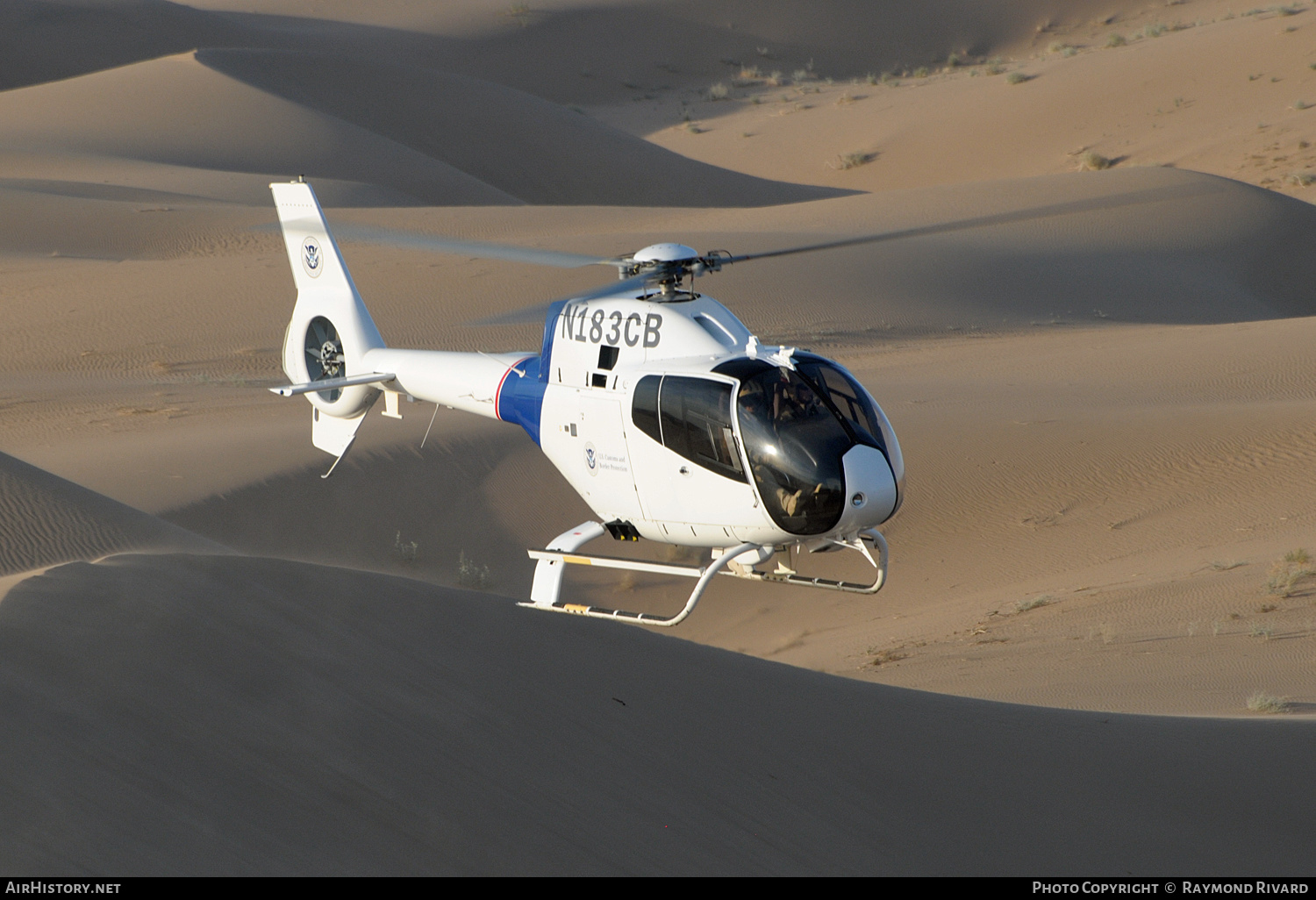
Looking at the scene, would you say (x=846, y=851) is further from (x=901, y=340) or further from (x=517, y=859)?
(x=901, y=340)

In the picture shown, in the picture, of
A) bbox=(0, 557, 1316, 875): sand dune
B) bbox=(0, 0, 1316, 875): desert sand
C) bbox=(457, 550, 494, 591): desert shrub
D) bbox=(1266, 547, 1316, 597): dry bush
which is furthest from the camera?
bbox=(457, 550, 494, 591): desert shrub

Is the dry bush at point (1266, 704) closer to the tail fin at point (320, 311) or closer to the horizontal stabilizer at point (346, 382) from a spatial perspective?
the horizontal stabilizer at point (346, 382)

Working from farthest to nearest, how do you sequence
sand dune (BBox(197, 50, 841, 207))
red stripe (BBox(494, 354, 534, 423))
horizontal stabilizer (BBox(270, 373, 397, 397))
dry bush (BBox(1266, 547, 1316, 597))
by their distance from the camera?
sand dune (BBox(197, 50, 841, 207)), horizontal stabilizer (BBox(270, 373, 397, 397)), red stripe (BBox(494, 354, 534, 423)), dry bush (BBox(1266, 547, 1316, 597))

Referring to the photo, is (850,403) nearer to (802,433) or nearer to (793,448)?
(802,433)

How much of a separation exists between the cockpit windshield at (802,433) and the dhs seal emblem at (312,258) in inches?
224

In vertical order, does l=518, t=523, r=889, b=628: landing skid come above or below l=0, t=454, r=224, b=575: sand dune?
below

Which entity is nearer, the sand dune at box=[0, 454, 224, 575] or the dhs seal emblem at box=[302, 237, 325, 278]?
the sand dune at box=[0, 454, 224, 575]

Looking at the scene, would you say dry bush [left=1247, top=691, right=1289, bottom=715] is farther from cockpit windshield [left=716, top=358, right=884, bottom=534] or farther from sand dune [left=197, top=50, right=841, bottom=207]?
sand dune [left=197, top=50, right=841, bottom=207]

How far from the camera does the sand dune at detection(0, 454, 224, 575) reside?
27.8 feet

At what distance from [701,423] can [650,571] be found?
138cm

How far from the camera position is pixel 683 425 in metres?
8.97

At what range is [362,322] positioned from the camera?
12188 mm

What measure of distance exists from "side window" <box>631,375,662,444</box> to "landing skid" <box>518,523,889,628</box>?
3.29 feet

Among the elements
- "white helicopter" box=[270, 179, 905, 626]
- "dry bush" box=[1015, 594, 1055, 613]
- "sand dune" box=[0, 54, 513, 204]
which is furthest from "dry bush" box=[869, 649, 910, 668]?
"sand dune" box=[0, 54, 513, 204]
